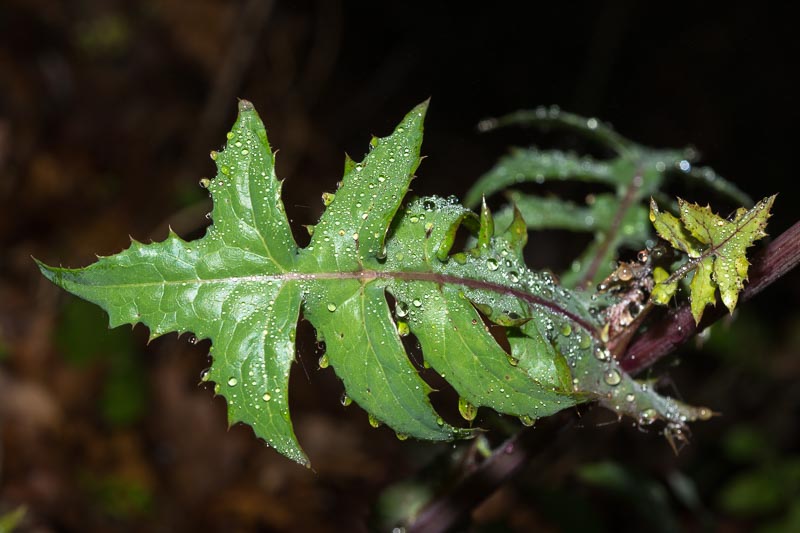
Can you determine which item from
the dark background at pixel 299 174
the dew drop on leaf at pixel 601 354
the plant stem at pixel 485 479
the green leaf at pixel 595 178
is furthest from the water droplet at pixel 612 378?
the dark background at pixel 299 174

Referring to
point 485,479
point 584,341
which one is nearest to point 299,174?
point 485,479

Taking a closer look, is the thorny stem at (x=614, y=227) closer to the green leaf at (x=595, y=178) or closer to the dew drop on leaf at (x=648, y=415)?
the green leaf at (x=595, y=178)

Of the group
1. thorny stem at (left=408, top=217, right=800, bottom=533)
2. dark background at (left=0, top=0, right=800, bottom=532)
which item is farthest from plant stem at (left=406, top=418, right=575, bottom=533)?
dark background at (left=0, top=0, right=800, bottom=532)

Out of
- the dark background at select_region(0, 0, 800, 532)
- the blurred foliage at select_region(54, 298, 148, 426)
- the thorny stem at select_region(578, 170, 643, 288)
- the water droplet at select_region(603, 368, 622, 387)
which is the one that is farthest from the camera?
the blurred foliage at select_region(54, 298, 148, 426)

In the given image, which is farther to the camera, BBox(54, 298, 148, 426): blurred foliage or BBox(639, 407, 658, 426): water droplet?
BBox(54, 298, 148, 426): blurred foliage

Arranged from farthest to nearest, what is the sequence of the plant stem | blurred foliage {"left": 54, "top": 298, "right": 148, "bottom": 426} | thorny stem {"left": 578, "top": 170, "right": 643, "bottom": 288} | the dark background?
blurred foliage {"left": 54, "top": 298, "right": 148, "bottom": 426}, the dark background, thorny stem {"left": 578, "top": 170, "right": 643, "bottom": 288}, the plant stem

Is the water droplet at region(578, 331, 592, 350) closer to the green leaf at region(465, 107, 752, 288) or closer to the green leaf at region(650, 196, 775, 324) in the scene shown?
the green leaf at region(650, 196, 775, 324)
